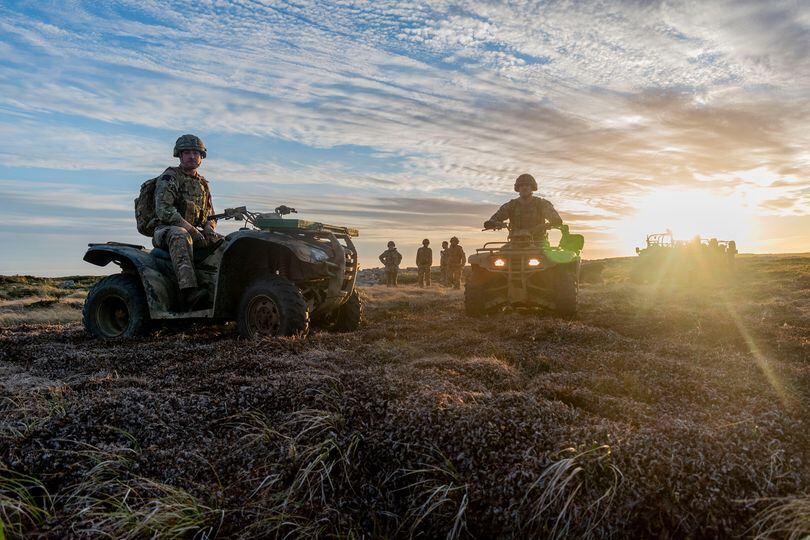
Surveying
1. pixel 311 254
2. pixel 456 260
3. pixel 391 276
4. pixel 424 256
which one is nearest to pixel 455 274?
pixel 456 260

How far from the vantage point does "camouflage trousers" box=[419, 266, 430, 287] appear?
2848 cm

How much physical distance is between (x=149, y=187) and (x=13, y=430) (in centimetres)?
624

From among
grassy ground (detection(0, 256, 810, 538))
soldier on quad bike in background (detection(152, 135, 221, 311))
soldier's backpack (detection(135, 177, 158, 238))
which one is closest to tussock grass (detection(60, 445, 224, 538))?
grassy ground (detection(0, 256, 810, 538))

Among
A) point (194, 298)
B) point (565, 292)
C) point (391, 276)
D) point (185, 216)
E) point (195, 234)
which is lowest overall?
point (391, 276)

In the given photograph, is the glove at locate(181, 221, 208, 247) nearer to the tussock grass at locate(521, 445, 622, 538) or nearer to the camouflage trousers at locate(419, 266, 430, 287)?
the tussock grass at locate(521, 445, 622, 538)

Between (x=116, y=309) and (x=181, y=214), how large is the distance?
213 centimetres

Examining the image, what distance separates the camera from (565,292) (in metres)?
10.6

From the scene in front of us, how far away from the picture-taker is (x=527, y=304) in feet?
36.9

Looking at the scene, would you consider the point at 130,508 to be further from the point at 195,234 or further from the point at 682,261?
the point at 682,261

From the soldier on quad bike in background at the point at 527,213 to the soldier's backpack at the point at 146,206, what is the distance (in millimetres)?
6321

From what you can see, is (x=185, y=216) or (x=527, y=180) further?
(x=527, y=180)

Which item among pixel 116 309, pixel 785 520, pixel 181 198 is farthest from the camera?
pixel 116 309

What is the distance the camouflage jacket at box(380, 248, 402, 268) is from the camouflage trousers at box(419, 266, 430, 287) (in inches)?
61.6

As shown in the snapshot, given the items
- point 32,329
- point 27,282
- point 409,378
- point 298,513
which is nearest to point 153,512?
point 298,513
